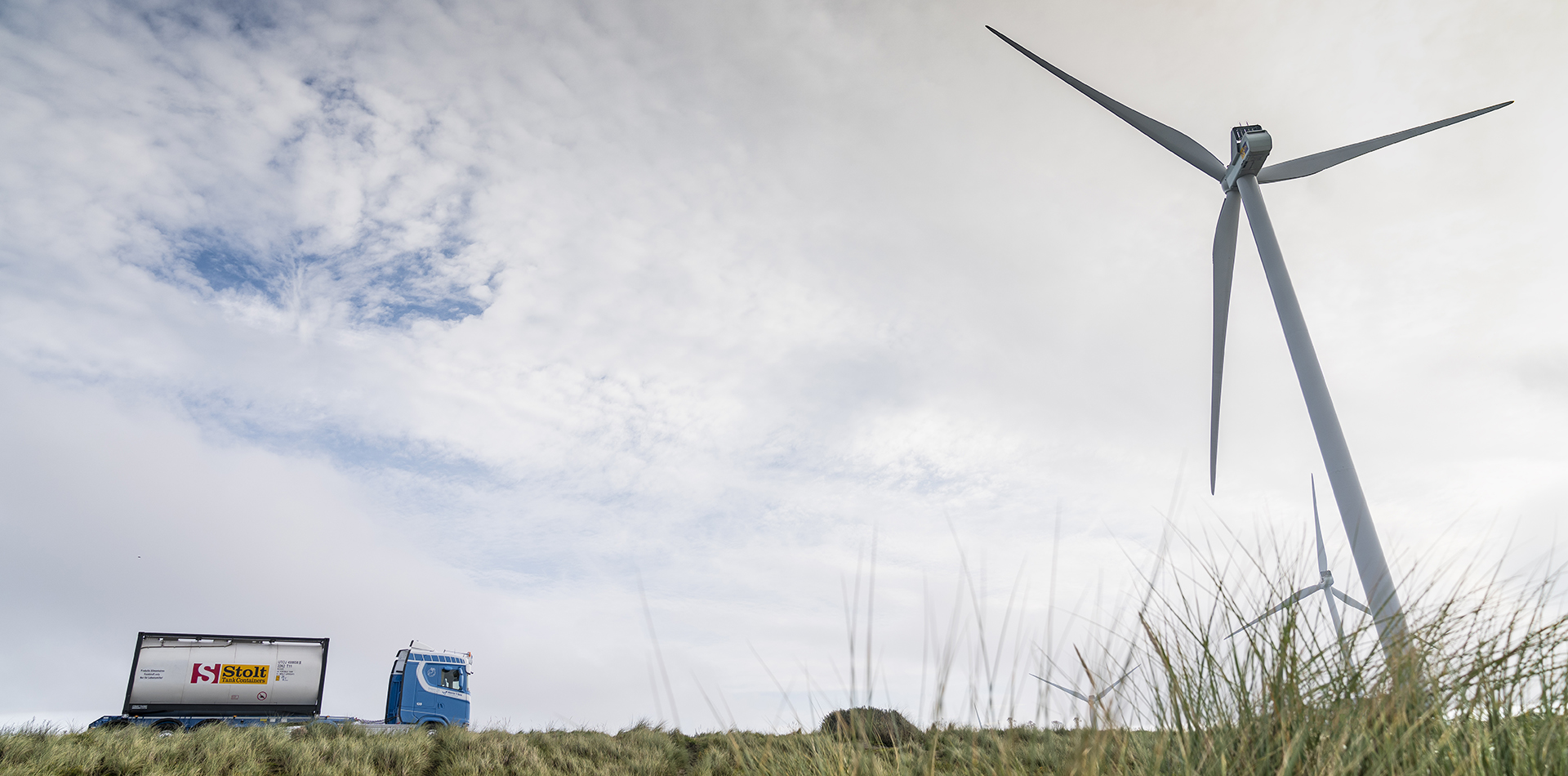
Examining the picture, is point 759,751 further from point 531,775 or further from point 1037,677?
point 531,775

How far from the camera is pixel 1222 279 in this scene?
15055 millimetres

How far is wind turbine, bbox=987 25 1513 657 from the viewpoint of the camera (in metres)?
10.5

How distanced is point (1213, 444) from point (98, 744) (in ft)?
87.3

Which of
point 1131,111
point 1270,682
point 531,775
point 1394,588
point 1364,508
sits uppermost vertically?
point 1131,111

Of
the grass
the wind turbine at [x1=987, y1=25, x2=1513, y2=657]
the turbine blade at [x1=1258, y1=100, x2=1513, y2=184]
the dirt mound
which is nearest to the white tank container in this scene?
the grass

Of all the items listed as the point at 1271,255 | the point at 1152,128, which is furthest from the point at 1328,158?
the point at 1271,255

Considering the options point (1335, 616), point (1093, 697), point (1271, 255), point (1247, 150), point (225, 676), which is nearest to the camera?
point (1093, 697)

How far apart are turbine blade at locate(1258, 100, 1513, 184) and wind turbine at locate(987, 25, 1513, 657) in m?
0.02

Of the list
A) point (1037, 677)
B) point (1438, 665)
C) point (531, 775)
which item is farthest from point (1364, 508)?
point (531, 775)

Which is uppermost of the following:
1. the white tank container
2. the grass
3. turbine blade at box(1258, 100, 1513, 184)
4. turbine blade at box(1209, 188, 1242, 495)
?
turbine blade at box(1258, 100, 1513, 184)

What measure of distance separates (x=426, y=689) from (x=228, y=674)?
6.60 metres

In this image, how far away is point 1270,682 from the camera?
4.51 metres

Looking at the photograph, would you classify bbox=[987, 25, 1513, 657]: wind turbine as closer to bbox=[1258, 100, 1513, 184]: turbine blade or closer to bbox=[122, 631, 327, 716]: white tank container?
bbox=[1258, 100, 1513, 184]: turbine blade

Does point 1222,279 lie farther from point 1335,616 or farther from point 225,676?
point 225,676
